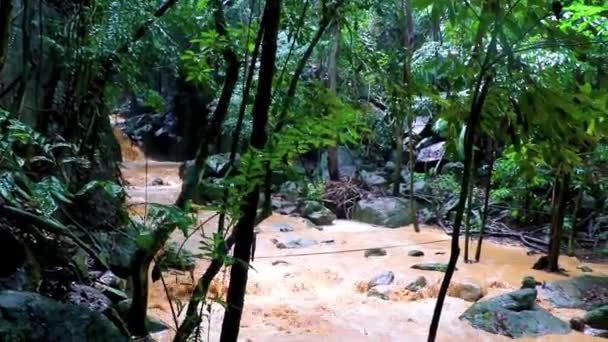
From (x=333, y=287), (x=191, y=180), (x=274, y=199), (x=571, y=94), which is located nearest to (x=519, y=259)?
(x=333, y=287)

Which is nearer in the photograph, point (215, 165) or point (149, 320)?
point (149, 320)

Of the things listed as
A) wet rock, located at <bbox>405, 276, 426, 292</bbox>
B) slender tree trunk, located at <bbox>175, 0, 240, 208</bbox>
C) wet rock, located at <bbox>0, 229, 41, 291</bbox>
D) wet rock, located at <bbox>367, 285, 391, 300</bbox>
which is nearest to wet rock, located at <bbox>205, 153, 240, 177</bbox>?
wet rock, located at <bbox>367, 285, 391, 300</bbox>

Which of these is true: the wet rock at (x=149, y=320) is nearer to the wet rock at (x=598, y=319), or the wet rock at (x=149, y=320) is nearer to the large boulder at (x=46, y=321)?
the large boulder at (x=46, y=321)

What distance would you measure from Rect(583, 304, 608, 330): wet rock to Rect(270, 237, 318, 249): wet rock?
378 cm

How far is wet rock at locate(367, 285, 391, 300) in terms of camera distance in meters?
5.21

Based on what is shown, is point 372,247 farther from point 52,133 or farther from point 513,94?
point 513,94

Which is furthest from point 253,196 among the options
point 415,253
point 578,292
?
point 415,253

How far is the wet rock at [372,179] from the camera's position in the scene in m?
11.5

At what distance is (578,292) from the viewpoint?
5309 millimetres

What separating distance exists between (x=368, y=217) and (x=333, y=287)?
4225 mm

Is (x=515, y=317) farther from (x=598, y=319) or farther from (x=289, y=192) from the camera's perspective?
(x=289, y=192)

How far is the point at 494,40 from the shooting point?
155cm

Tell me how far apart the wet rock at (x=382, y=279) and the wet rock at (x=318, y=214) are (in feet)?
12.1

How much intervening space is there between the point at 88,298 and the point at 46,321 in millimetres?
1085
